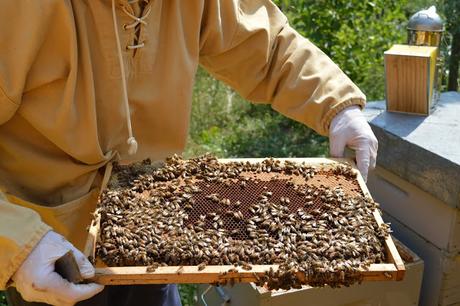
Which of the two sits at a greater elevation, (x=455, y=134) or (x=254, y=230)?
(x=254, y=230)

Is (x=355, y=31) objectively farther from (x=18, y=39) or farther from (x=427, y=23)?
(x=18, y=39)

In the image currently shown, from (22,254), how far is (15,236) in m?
0.06

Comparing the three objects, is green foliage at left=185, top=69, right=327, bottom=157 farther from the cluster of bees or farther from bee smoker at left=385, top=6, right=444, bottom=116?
the cluster of bees

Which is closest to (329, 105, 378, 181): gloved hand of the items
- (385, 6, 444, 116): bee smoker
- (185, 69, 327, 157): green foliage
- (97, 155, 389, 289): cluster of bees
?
(97, 155, 389, 289): cluster of bees

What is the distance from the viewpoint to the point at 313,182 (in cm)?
228

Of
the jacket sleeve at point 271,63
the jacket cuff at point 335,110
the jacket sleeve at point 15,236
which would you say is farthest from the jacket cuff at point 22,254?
the jacket cuff at point 335,110

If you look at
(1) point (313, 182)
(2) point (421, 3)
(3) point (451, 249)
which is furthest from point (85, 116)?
(2) point (421, 3)

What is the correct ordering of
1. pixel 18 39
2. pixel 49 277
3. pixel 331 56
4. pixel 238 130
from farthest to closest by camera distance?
1. pixel 238 130
2. pixel 331 56
3. pixel 18 39
4. pixel 49 277

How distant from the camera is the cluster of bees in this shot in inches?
72.3

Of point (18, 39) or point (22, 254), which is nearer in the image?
point (22, 254)

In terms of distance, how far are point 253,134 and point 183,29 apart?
3748 millimetres

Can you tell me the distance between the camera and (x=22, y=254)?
1.74 meters

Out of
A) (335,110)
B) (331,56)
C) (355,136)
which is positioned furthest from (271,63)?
(331,56)

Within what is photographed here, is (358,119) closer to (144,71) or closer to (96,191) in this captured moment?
(144,71)
